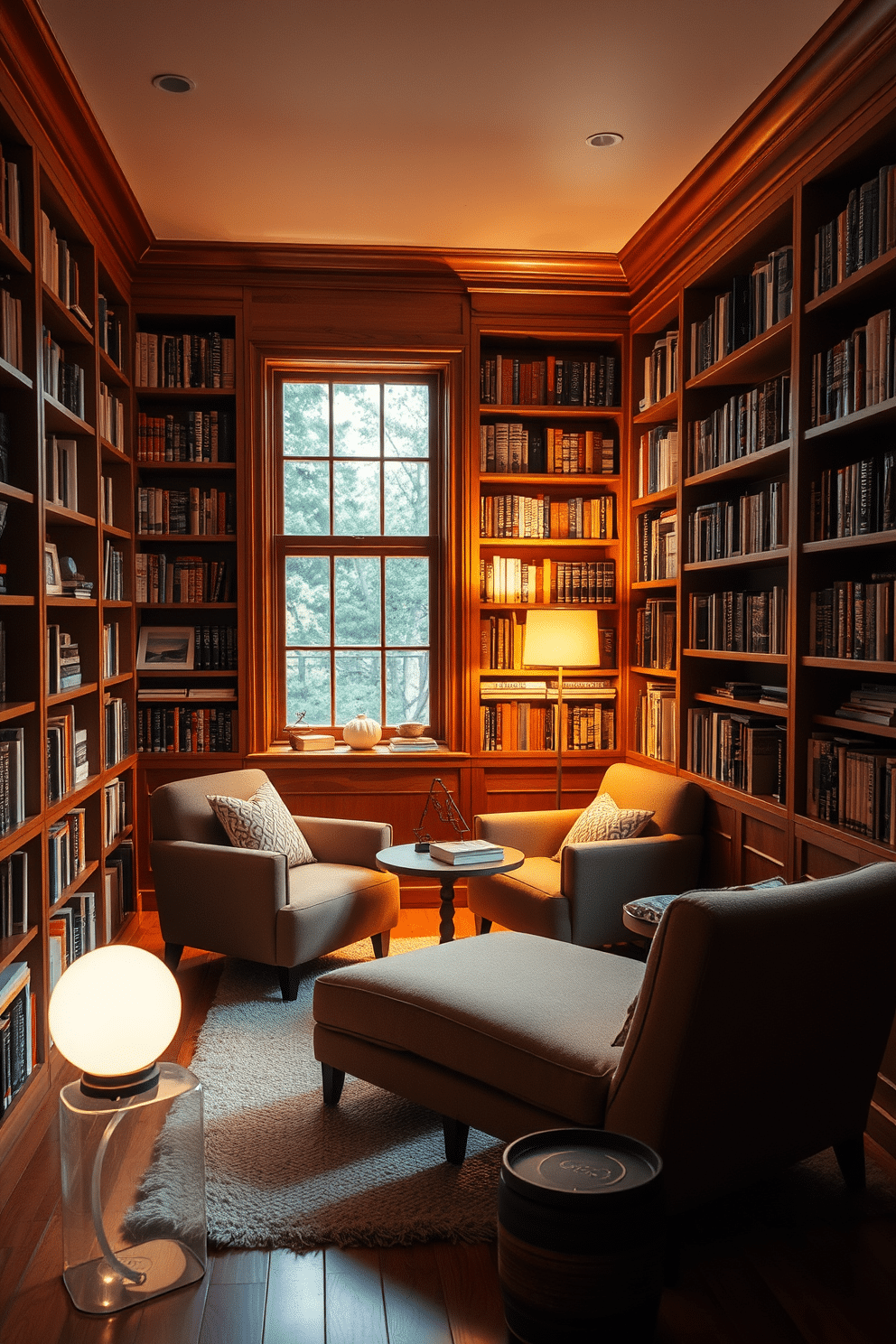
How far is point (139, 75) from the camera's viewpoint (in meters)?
3.28

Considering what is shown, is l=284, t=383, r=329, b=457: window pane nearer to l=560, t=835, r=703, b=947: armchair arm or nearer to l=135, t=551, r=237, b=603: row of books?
l=135, t=551, r=237, b=603: row of books

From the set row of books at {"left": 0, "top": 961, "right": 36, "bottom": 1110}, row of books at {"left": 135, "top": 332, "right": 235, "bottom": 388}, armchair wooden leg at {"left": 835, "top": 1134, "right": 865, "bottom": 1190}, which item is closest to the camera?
armchair wooden leg at {"left": 835, "top": 1134, "right": 865, "bottom": 1190}

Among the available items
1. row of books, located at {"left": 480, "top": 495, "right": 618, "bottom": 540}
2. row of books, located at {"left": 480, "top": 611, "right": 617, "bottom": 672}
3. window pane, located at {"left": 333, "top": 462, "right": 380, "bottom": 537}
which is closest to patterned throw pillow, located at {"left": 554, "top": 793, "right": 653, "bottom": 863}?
row of books, located at {"left": 480, "top": 611, "right": 617, "bottom": 672}

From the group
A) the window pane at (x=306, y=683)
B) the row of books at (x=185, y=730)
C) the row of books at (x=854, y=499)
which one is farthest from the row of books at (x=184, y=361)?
the row of books at (x=854, y=499)

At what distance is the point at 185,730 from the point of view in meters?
5.06

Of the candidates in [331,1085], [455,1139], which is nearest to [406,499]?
[331,1085]

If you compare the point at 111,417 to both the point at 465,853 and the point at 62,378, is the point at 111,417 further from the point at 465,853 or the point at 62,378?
the point at 465,853

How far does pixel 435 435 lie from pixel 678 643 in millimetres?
1726

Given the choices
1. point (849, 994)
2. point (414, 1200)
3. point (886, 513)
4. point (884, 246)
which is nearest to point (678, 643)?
point (886, 513)

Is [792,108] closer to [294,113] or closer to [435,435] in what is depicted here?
[294,113]

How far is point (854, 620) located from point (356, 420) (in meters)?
2.98

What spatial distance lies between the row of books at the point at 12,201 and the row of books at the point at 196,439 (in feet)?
6.16

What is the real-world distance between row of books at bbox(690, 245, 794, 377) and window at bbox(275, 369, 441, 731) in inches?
60.2

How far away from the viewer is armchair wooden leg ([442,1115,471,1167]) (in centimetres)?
268
